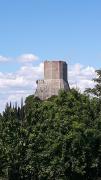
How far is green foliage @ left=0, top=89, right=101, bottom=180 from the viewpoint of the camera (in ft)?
131

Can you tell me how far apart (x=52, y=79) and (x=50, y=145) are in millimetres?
93917

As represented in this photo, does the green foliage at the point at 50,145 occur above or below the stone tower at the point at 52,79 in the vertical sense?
below

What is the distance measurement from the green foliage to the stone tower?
88086 mm

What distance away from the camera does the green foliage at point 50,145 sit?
39.8 m

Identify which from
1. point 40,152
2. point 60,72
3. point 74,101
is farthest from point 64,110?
point 60,72

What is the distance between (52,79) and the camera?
135 m

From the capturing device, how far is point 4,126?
137 ft

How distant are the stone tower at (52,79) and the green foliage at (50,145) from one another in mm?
88086

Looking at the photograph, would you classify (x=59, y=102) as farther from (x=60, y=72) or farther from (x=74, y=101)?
(x=60, y=72)

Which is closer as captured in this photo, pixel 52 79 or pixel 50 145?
pixel 50 145

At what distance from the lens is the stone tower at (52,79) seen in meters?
134

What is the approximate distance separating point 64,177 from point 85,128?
4204 mm

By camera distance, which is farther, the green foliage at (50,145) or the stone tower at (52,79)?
the stone tower at (52,79)

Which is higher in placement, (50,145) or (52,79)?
(52,79)
